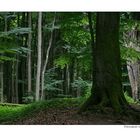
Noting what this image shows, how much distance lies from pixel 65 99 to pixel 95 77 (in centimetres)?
113

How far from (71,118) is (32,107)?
3.41 ft

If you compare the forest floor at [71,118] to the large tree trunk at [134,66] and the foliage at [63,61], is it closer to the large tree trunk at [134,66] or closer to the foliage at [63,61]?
the foliage at [63,61]

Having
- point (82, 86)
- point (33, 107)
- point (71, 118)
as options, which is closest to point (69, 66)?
point (82, 86)

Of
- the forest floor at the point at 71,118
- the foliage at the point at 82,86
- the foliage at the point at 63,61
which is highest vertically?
the foliage at the point at 63,61

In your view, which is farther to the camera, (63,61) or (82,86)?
(82,86)

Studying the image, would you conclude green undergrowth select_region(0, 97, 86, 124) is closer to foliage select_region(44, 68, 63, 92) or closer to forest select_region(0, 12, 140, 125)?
forest select_region(0, 12, 140, 125)

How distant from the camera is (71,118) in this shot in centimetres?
762

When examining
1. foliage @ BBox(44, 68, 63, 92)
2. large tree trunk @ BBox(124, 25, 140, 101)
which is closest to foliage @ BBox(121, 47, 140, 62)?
large tree trunk @ BBox(124, 25, 140, 101)

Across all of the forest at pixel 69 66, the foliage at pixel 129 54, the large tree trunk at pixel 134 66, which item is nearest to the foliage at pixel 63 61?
the forest at pixel 69 66

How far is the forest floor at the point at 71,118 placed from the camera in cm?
742

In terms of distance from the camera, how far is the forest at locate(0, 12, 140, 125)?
7664 millimetres

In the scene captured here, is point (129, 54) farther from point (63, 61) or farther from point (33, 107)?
point (33, 107)
